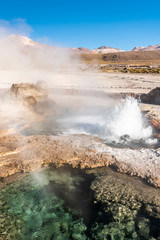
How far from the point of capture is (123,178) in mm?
3600

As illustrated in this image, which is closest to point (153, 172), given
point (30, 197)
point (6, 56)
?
point (30, 197)

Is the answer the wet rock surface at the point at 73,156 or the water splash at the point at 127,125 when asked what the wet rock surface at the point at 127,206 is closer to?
the wet rock surface at the point at 73,156

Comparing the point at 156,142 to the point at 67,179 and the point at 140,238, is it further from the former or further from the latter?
the point at 140,238

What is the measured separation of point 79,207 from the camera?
3029 millimetres

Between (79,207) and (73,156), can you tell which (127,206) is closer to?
(79,207)

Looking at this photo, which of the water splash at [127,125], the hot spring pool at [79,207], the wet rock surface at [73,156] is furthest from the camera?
the water splash at [127,125]

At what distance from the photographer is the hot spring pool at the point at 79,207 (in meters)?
2.61

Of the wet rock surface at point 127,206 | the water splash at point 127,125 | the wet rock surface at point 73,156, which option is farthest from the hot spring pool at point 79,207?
the water splash at point 127,125

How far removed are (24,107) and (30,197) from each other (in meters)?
5.49

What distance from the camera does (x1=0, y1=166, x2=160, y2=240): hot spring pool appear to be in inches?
103

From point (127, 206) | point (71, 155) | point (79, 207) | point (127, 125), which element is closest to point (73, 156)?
point (71, 155)

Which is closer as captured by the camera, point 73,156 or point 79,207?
point 79,207

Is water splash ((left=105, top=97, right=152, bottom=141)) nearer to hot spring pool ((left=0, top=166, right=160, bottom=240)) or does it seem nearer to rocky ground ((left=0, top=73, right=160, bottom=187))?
rocky ground ((left=0, top=73, right=160, bottom=187))

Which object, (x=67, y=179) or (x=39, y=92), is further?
(x=39, y=92)
